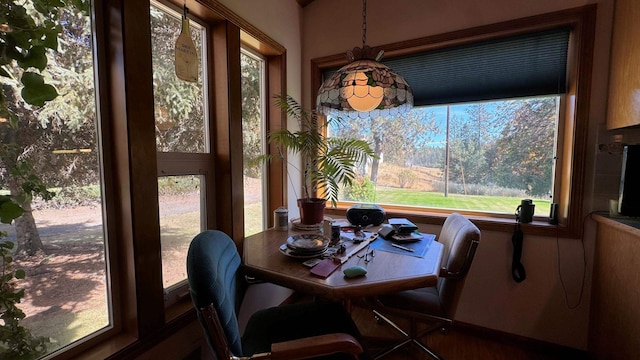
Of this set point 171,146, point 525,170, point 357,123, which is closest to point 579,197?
point 525,170

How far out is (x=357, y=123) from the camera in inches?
95.6

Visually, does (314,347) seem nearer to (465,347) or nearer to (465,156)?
(465,347)

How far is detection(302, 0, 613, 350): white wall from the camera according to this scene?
162cm

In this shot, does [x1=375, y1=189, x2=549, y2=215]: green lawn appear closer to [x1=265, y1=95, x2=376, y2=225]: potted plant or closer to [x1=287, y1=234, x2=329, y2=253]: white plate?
[x1=265, y1=95, x2=376, y2=225]: potted plant

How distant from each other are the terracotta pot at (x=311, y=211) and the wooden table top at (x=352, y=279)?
386 mm

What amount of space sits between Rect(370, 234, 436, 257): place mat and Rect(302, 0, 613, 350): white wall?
28.2 inches

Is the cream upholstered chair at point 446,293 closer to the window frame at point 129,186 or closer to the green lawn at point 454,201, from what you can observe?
the green lawn at point 454,201

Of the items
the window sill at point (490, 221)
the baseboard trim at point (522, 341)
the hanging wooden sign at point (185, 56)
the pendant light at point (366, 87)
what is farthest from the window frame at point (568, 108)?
the hanging wooden sign at point (185, 56)

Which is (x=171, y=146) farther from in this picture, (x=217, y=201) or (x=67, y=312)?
(x=67, y=312)

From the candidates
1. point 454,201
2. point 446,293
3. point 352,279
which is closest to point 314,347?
point 352,279

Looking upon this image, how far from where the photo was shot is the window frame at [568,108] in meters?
1.60

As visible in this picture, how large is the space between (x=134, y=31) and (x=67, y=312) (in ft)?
3.69

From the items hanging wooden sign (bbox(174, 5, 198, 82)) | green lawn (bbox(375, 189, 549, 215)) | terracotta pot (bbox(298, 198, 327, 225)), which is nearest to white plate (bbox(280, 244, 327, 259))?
terracotta pot (bbox(298, 198, 327, 225))

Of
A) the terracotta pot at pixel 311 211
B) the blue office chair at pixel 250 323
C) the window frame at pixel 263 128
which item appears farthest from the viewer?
the window frame at pixel 263 128
